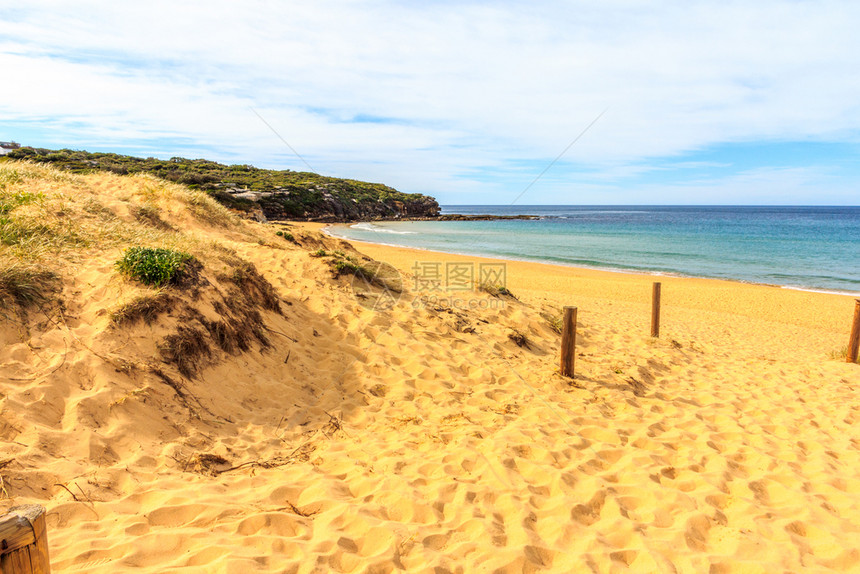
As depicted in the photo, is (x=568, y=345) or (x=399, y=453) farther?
(x=568, y=345)

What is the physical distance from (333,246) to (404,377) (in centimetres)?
812

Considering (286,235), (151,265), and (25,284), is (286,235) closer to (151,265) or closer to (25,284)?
(151,265)

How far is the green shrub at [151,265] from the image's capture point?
559 centimetres

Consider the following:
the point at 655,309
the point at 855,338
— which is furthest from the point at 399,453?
the point at 855,338

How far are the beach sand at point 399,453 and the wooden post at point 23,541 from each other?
1.23m

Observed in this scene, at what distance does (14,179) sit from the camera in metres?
8.11

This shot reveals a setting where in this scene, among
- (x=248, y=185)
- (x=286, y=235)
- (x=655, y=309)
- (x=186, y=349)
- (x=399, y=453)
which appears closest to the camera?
(x=399, y=453)

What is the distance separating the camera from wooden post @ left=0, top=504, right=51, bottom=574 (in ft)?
5.42

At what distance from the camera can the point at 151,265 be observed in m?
5.73

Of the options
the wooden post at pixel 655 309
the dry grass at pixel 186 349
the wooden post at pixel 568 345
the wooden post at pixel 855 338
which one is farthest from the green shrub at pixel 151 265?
the wooden post at pixel 855 338

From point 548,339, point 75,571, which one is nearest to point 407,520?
point 75,571

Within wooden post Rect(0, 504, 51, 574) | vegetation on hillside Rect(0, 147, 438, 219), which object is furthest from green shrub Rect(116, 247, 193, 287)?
vegetation on hillside Rect(0, 147, 438, 219)

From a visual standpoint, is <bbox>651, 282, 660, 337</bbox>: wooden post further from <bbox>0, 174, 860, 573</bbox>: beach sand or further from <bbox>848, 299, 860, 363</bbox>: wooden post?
<bbox>848, 299, 860, 363</bbox>: wooden post

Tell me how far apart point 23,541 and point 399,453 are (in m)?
3.36
